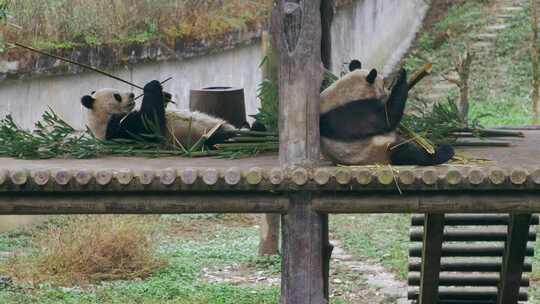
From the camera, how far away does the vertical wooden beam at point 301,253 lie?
4.16m

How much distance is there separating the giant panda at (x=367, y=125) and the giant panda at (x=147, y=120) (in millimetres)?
737

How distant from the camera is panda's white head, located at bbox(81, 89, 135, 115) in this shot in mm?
5195

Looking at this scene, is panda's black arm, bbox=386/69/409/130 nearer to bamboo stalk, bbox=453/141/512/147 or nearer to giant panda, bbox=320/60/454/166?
giant panda, bbox=320/60/454/166

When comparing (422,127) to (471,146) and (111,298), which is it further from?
(111,298)

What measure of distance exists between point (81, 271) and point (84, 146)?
2.96 meters

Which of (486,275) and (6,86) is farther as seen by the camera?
(6,86)

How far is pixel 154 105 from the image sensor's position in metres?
4.84

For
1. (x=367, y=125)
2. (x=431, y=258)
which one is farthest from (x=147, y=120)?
(x=431, y=258)

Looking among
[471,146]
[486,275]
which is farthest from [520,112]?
[471,146]

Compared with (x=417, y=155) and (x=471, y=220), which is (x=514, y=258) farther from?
(x=417, y=155)

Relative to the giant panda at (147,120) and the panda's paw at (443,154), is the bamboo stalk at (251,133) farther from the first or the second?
the panda's paw at (443,154)

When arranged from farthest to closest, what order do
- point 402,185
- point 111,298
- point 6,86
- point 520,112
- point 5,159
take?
point 520,112 < point 6,86 < point 111,298 < point 5,159 < point 402,185

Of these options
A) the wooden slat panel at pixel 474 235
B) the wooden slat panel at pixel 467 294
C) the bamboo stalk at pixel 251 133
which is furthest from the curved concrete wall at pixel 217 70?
the bamboo stalk at pixel 251 133

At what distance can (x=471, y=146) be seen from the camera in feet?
15.6
